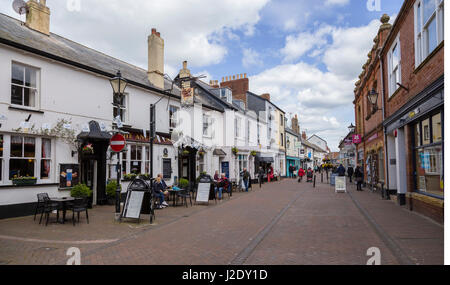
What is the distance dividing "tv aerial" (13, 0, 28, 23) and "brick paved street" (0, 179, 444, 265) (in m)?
9.05

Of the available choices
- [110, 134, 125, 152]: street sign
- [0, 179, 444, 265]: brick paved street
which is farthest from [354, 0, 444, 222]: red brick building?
[110, 134, 125, 152]: street sign

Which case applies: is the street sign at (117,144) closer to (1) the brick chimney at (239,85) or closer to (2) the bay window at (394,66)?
(2) the bay window at (394,66)

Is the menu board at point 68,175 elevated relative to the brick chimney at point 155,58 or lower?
lower

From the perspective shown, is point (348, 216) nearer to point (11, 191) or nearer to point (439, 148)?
point (439, 148)

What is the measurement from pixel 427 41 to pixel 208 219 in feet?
28.7

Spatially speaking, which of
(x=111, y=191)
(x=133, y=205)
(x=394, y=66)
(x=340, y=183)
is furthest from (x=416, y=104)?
(x=111, y=191)

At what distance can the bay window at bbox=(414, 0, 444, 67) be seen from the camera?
8.16 metres

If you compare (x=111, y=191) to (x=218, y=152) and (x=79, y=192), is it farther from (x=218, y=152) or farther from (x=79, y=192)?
(x=218, y=152)

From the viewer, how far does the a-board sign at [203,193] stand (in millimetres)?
13969

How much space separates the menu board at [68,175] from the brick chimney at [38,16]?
6.76 m

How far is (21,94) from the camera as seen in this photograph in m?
10.8

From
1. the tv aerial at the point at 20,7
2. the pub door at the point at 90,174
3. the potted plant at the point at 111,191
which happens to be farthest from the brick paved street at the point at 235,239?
the tv aerial at the point at 20,7

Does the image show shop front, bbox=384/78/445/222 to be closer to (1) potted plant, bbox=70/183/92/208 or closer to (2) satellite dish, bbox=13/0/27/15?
(1) potted plant, bbox=70/183/92/208
